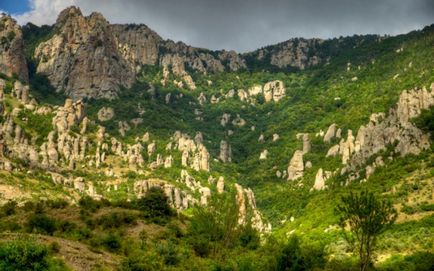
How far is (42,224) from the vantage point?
2598 inches

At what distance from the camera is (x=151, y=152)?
197500 millimetres

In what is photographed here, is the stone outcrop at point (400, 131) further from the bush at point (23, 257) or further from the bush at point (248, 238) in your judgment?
the bush at point (23, 257)

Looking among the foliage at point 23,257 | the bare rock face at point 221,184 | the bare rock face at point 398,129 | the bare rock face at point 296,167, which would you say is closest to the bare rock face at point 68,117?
the bare rock face at point 221,184

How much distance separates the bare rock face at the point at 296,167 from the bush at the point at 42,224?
445ft

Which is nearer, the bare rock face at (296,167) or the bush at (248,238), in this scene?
the bush at (248,238)

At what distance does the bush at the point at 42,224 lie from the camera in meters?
64.6

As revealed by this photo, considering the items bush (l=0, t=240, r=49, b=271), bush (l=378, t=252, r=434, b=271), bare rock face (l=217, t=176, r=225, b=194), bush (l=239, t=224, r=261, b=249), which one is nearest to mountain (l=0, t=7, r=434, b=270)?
bush (l=0, t=240, r=49, b=271)

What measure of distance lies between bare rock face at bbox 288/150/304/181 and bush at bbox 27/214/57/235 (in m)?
135

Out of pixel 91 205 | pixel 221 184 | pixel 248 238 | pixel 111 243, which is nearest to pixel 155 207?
pixel 91 205

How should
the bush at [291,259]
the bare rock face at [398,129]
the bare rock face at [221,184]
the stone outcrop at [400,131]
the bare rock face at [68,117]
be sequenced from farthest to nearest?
1. the bare rock face at [221,184]
2. the bare rock face at [68,117]
3. the bare rock face at [398,129]
4. the stone outcrop at [400,131]
5. the bush at [291,259]

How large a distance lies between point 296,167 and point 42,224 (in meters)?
140

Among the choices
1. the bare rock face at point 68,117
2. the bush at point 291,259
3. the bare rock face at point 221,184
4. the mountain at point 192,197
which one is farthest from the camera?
the bare rock face at point 221,184

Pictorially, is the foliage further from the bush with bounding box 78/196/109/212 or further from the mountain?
the bush with bounding box 78/196/109/212

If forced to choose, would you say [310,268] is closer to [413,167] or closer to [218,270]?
[218,270]
